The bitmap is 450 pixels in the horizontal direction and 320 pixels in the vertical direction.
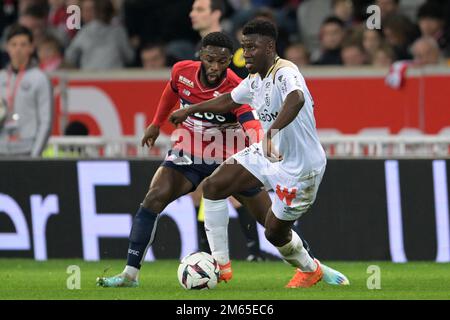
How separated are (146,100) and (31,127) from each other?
2.45 m

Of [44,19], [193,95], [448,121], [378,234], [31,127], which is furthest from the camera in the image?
[44,19]

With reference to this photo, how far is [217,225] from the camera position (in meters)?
11.3

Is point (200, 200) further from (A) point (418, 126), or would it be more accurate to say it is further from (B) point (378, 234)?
(A) point (418, 126)

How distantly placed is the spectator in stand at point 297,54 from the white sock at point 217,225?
19.4ft

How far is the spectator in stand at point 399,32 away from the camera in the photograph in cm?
1683

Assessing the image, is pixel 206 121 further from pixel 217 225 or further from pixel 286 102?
pixel 286 102

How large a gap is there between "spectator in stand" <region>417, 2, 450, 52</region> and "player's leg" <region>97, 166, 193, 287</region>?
5.58 meters

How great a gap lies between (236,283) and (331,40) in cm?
602

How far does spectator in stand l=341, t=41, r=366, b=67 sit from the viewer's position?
664 inches

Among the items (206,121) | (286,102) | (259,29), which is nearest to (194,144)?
(206,121)

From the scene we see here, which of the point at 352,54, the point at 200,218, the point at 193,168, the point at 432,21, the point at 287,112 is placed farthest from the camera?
the point at 352,54

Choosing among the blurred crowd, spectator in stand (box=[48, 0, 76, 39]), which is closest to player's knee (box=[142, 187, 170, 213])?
the blurred crowd

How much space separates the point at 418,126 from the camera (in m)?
16.4

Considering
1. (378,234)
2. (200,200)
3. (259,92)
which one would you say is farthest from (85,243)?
(259,92)
